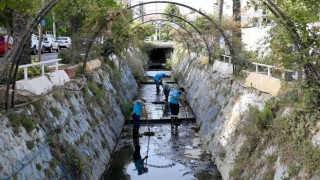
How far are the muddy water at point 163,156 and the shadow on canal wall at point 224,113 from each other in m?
0.45

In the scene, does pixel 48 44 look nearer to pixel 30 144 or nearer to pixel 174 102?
pixel 174 102

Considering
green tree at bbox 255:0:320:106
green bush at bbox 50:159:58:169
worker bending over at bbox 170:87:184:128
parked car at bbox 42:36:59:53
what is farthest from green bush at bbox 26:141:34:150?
parked car at bbox 42:36:59:53

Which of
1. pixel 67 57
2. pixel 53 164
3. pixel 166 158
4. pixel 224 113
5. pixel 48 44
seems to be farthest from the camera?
pixel 48 44

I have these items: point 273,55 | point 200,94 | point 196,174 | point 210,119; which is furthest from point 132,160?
point 200,94

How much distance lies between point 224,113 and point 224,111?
0.52 ft

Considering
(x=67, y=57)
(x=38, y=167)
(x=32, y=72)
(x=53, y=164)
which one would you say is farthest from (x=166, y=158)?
(x=67, y=57)

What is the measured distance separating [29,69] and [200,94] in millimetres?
11013

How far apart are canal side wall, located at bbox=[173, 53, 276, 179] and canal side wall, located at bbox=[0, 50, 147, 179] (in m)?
3.69

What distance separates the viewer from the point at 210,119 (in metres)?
15.6

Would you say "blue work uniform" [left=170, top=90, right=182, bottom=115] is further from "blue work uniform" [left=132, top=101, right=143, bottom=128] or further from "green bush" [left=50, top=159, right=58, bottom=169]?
"green bush" [left=50, top=159, right=58, bottom=169]

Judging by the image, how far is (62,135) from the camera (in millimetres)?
9781

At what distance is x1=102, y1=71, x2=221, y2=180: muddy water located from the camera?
38.3 feet

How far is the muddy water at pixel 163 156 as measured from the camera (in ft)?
38.3

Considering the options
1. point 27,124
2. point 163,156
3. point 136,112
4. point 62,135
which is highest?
point 27,124
